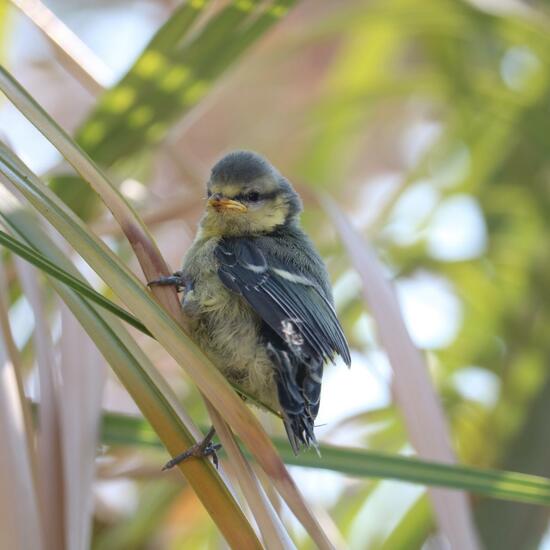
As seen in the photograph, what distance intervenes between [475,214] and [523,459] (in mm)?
610

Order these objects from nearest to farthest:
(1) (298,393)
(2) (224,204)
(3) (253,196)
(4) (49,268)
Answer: (4) (49,268)
(1) (298,393)
(2) (224,204)
(3) (253,196)

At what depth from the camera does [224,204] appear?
63.5 inches

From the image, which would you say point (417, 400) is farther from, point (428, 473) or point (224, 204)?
point (224, 204)

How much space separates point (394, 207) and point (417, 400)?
111cm

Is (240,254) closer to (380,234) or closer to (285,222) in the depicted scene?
(285,222)

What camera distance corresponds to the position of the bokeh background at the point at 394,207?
5.55ft

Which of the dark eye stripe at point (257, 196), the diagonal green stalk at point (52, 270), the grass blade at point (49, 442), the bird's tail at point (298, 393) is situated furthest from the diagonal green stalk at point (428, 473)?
the dark eye stripe at point (257, 196)

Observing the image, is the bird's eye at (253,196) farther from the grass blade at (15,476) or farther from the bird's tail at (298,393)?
the grass blade at (15,476)

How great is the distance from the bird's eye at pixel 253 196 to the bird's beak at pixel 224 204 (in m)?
0.06

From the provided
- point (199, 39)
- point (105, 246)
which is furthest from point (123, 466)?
point (105, 246)

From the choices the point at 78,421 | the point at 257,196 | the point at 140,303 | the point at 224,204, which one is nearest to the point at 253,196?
the point at 257,196

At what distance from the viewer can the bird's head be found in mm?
1659

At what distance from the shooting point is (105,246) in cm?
101

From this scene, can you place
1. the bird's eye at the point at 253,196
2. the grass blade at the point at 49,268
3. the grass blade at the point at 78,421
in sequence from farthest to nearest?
the bird's eye at the point at 253,196 → the grass blade at the point at 78,421 → the grass blade at the point at 49,268
